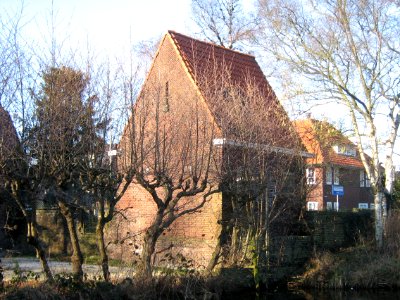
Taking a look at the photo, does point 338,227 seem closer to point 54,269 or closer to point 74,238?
point 54,269

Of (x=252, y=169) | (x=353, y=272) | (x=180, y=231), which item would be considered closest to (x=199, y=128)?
(x=252, y=169)

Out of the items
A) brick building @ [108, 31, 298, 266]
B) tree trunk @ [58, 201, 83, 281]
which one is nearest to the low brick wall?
brick building @ [108, 31, 298, 266]

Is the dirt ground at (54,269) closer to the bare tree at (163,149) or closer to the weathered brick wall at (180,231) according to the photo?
the bare tree at (163,149)

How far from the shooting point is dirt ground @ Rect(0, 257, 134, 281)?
14352mm

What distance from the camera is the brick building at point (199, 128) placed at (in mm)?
13625

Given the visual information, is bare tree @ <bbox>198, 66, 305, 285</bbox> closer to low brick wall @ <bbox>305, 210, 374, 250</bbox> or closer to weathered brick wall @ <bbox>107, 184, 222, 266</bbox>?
weathered brick wall @ <bbox>107, 184, 222, 266</bbox>

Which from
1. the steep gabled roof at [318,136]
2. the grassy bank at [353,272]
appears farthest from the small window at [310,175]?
the grassy bank at [353,272]

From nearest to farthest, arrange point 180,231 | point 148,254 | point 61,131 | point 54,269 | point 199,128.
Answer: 1. point 61,131
2. point 148,254
3. point 199,128
4. point 54,269
5. point 180,231

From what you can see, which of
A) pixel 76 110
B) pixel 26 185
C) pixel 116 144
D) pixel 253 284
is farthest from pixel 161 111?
pixel 253 284

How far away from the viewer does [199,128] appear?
46.9ft

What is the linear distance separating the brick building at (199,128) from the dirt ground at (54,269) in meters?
0.78

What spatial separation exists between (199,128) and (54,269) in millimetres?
5508

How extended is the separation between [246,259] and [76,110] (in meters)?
7.91

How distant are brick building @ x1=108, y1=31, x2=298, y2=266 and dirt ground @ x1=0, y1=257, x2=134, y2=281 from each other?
0.78m
